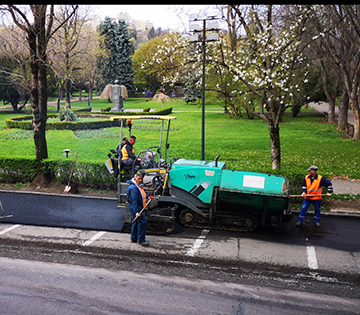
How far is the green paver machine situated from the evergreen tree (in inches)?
2345

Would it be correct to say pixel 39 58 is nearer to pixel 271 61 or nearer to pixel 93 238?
pixel 93 238

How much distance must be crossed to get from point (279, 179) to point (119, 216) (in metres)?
4.61

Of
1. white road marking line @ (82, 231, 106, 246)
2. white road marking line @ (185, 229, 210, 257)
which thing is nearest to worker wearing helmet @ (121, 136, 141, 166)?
white road marking line @ (82, 231, 106, 246)

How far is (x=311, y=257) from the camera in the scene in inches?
321

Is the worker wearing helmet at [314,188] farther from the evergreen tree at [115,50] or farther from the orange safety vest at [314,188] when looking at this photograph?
the evergreen tree at [115,50]

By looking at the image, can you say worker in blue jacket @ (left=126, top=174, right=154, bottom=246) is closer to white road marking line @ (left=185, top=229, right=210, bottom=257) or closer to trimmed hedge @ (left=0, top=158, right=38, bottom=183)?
white road marking line @ (left=185, top=229, right=210, bottom=257)

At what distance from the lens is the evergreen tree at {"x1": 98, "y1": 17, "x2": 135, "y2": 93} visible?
2608 inches

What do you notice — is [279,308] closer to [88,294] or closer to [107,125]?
[88,294]

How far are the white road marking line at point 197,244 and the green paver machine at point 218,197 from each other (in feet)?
1.13

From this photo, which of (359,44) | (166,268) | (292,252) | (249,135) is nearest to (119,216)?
(166,268)

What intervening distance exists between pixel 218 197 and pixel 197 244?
1.36m

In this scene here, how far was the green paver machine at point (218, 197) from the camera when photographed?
9.24 meters

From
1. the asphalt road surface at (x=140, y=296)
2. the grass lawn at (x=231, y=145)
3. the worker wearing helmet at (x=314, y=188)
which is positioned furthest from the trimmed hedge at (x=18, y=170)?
the worker wearing helmet at (x=314, y=188)

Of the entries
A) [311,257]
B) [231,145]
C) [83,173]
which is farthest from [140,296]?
Result: [231,145]
